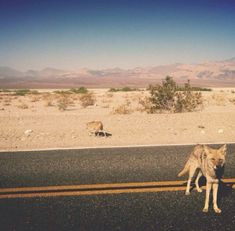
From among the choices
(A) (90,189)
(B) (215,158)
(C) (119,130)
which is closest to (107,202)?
(A) (90,189)

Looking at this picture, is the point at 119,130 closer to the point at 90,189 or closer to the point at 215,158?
the point at 90,189

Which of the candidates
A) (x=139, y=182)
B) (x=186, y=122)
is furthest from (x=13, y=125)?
(x=139, y=182)

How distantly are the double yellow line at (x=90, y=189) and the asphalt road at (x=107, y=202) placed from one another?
17 centimetres

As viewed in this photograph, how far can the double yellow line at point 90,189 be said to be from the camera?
540cm

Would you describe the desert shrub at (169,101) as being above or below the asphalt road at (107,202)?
above

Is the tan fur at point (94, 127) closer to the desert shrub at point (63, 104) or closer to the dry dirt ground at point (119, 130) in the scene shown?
the dry dirt ground at point (119, 130)

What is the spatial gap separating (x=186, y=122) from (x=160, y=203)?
953cm

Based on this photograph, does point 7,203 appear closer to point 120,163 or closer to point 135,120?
point 120,163

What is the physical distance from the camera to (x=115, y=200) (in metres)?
5.10

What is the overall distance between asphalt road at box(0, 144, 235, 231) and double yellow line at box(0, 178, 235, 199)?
0.17 metres

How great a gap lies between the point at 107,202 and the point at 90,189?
2.11 ft

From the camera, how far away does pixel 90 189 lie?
559 cm

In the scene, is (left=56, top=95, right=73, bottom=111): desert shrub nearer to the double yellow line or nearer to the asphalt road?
the asphalt road

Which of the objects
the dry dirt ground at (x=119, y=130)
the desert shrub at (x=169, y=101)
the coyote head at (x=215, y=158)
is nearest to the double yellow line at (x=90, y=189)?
the coyote head at (x=215, y=158)
